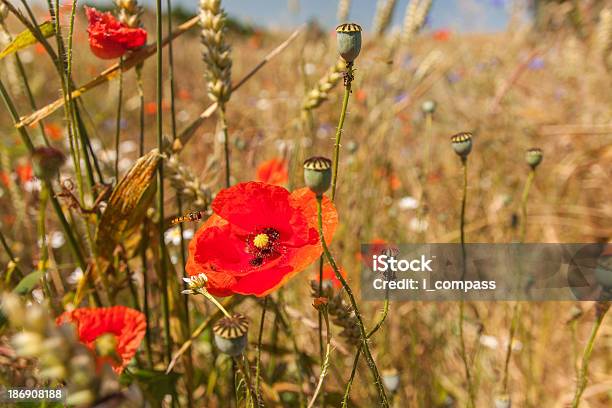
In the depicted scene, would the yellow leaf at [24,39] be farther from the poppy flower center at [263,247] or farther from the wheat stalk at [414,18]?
the wheat stalk at [414,18]

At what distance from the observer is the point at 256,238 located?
2.19ft

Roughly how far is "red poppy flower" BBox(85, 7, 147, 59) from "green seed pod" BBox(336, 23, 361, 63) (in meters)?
0.33

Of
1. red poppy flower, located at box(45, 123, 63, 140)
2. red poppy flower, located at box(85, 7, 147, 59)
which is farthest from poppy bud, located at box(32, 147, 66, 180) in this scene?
red poppy flower, located at box(45, 123, 63, 140)

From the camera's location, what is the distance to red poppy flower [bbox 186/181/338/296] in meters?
0.55

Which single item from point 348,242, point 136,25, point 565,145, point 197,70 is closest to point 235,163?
point 348,242

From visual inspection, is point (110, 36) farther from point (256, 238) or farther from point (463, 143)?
point (463, 143)

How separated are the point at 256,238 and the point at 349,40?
0.95 ft

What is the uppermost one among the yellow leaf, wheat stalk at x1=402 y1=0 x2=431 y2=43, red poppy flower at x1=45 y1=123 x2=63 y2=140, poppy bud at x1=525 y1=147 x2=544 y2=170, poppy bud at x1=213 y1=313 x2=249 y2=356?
red poppy flower at x1=45 y1=123 x2=63 y2=140

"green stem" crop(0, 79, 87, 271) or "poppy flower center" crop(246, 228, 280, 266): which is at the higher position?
"green stem" crop(0, 79, 87, 271)

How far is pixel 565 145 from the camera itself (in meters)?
2.20

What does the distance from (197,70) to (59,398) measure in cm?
487

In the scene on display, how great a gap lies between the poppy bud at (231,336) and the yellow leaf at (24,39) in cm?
48

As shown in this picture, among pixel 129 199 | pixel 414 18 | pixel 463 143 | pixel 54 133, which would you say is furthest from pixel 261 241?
pixel 54 133

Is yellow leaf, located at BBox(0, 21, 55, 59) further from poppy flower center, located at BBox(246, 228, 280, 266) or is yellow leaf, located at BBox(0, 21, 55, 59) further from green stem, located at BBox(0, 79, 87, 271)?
poppy flower center, located at BBox(246, 228, 280, 266)
